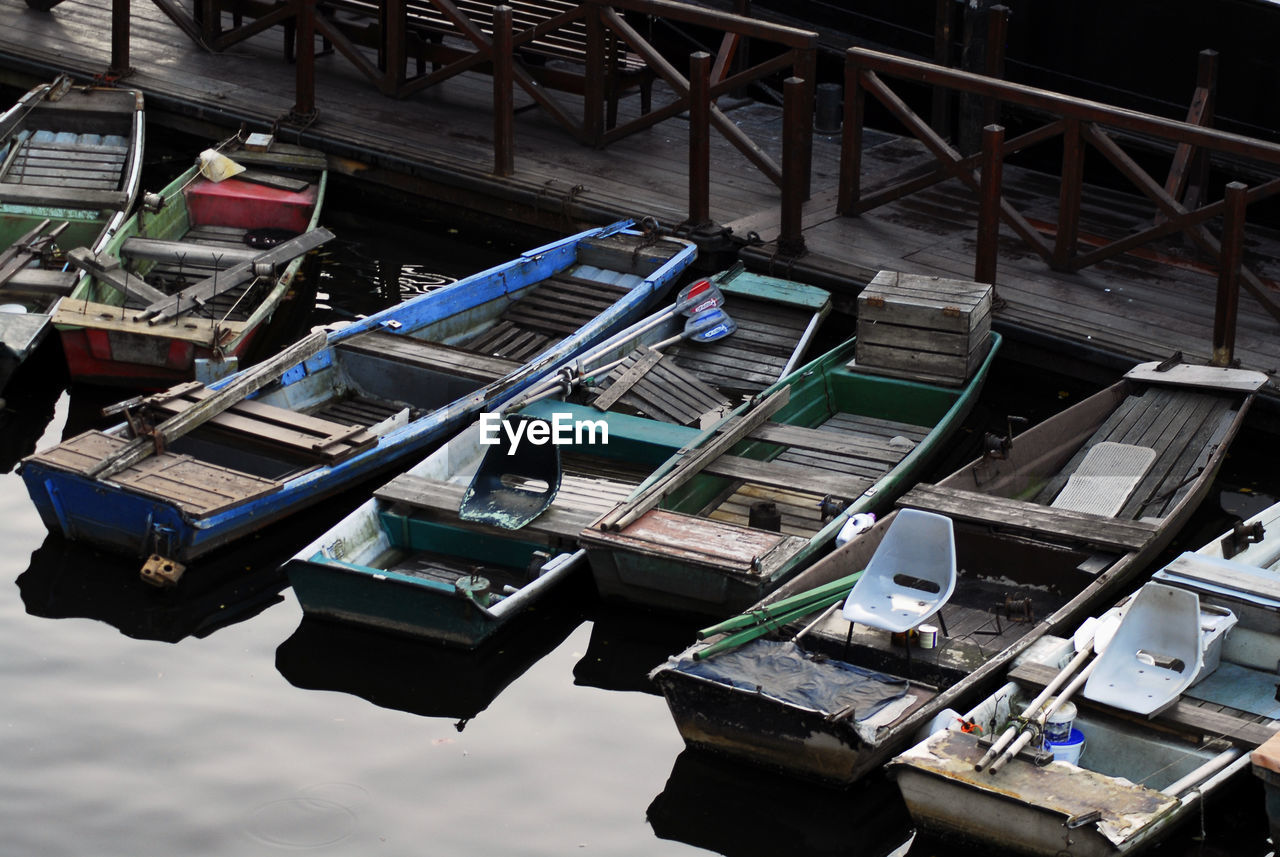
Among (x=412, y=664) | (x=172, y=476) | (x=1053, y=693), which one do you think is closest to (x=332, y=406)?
(x=172, y=476)

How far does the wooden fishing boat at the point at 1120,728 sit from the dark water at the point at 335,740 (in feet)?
1.08

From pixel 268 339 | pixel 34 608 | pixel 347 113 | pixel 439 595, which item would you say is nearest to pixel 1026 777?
pixel 439 595

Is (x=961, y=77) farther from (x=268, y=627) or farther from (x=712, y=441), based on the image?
(x=268, y=627)

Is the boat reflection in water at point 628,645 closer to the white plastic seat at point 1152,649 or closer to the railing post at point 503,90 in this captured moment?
the white plastic seat at point 1152,649

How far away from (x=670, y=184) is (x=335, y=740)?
708cm

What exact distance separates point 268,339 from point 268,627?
12.8 ft

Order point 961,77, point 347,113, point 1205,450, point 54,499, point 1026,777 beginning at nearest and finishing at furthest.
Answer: point 1026,777, point 54,499, point 1205,450, point 961,77, point 347,113

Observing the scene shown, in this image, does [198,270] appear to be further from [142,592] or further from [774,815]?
[774,815]

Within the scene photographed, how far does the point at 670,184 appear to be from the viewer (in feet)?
46.4

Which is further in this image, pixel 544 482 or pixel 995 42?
pixel 995 42

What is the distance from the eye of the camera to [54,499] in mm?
9539

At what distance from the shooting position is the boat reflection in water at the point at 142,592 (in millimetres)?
9250

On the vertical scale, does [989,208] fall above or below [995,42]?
below

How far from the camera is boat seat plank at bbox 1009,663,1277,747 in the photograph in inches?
298
